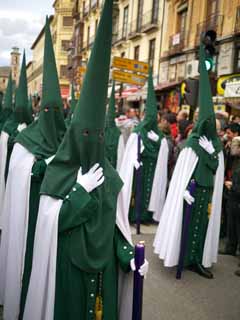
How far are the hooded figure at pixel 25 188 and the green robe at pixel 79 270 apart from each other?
0.70 m

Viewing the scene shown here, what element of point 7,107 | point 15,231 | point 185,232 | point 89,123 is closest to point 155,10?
point 7,107

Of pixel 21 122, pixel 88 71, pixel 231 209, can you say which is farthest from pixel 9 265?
pixel 231 209

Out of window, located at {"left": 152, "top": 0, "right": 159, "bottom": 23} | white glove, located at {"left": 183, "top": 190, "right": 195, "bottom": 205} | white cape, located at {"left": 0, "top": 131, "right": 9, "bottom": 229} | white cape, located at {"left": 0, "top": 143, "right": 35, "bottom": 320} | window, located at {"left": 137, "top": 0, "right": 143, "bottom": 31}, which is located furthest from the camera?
window, located at {"left": 137, "top": 0, "right": 143, "bottom": 31}

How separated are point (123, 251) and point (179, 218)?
223 centimetres

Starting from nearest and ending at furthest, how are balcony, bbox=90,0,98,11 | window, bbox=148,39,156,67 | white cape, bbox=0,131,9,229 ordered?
1. white cape, bbox=0,131,9,229
2. window, bbox=148,39,156,67
3. balcony, bbox=90,0,98,11

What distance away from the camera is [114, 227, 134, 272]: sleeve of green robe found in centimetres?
269

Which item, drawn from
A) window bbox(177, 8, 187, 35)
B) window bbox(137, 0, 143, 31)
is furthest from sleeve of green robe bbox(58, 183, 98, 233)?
window bbox(137, 0, 143, 31)

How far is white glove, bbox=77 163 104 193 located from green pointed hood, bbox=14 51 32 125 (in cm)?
308

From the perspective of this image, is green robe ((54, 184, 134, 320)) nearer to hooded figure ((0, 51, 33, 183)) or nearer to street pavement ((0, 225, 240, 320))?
street pavement ((0, 225, 240, 320))

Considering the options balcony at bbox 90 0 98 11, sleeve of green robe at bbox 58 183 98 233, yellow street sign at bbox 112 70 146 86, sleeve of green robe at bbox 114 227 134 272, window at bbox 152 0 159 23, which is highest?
balcony at bbox 90 0 98 11

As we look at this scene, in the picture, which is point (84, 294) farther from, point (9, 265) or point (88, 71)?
point (88, 71)

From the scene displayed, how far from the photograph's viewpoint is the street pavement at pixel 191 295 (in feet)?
13.1

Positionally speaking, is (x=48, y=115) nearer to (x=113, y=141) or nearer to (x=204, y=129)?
(x=204, y=129)

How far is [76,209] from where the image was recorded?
2.47 metres
